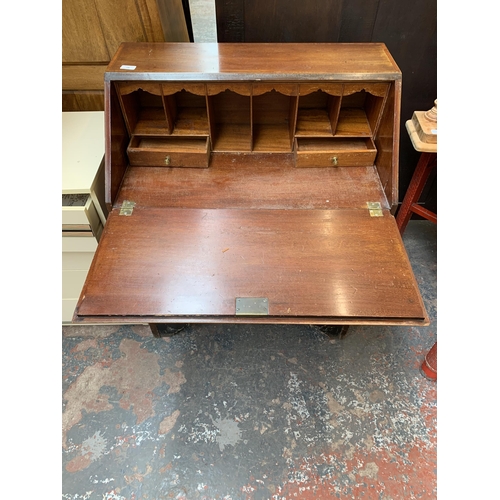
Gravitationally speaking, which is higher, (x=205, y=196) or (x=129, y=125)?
(x=129, y=125)

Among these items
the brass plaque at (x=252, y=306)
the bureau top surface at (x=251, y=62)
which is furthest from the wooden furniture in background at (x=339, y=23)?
the brass plaque at (x=252, y=306)

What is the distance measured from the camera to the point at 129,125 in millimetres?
1583

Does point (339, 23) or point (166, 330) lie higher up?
point (339, 23)

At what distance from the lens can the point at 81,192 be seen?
151 centimetres

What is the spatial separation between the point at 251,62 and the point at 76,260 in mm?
1238

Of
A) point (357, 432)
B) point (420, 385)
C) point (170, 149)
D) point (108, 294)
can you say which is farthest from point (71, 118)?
point (420, 385)

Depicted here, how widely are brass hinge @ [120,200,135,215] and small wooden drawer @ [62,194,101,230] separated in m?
0.19

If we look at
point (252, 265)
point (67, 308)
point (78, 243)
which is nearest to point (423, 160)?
point (252, 265)

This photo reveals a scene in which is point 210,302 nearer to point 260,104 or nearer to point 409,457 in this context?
point 260,104

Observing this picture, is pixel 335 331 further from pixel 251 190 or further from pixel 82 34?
pixel 82 34

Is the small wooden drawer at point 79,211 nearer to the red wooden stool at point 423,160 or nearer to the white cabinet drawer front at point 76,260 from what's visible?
the white cabinet drawer front at point 76,260

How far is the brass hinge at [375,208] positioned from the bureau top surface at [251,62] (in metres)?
0.49

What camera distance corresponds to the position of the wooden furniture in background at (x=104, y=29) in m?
1.61

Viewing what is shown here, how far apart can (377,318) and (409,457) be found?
0.90m
